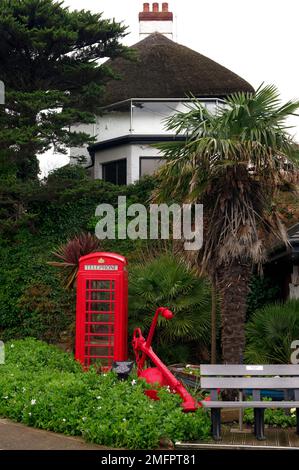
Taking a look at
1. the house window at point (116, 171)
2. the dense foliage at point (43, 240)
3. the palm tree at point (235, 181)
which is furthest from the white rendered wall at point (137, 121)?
the palm tree at point (235, 181)

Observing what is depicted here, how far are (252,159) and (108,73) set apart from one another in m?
12.0

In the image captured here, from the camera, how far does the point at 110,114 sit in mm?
25938

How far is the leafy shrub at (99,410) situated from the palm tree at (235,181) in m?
1.98

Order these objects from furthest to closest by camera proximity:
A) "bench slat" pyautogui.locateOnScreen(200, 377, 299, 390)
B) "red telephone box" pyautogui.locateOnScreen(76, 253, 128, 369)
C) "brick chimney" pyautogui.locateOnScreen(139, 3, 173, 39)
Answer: "brick chimney" pyautogui.locateOnScreen(139, 3, 173, 39), "red telephone box" pyautogui.locateOnScreen(76, 253, 128, 369), "bench slat" pyautogui.locateOnScreen(200, 377, 299, 390)

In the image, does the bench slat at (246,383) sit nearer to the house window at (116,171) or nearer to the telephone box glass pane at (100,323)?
the telephone box glass pane at (100,323)

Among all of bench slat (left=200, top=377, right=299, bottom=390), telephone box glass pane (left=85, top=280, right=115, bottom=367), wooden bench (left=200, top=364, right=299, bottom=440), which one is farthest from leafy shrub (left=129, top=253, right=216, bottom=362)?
bench slat (left=200, top=377, right=299, bottom=390)

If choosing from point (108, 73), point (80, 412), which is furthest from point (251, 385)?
point (108, 73)

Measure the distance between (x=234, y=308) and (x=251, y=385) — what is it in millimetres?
1877

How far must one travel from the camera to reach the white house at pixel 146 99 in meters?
24.6

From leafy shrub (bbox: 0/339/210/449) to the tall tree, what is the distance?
34.5 ft

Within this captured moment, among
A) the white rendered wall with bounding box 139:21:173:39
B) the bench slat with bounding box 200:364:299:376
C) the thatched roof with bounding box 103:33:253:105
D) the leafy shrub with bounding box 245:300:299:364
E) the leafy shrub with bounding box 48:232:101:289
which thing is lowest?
the bench slat with bounding box 200:364:299:376

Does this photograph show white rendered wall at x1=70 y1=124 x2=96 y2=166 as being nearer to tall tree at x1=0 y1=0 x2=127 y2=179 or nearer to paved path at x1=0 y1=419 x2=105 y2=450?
tall tree at x1=0 y1=0 x2=127 y2=179

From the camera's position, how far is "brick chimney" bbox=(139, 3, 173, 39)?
3166 centimetres

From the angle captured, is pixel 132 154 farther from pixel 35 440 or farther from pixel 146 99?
pixel 35 440
